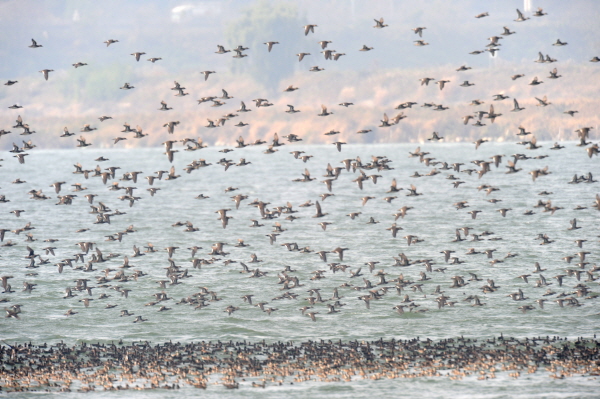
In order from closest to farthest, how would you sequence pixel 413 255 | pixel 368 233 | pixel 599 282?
1. pixel 599 282
2. pixel 413 255
3. pixel 368 233

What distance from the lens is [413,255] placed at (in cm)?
7306

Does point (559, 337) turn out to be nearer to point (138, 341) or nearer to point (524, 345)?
point (524, 345)

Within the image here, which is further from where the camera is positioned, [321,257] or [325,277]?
[325,277]

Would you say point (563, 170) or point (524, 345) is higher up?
point (563, 170)

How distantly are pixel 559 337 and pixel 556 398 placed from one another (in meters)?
9.61

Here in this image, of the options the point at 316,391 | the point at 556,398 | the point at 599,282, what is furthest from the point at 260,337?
the point at 599,282

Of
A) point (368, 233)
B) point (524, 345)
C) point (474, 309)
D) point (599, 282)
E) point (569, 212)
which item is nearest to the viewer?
point (524, 345)

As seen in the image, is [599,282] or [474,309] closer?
[474,309]

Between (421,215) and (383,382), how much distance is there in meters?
65.6

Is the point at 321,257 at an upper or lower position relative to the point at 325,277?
upper

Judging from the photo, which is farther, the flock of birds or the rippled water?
the flock of birds

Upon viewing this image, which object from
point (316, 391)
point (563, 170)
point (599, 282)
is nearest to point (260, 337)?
point (316, 391)

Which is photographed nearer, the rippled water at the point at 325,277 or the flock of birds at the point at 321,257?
the rippled water at the point at 325,277

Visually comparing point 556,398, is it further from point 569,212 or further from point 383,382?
point 569,212
